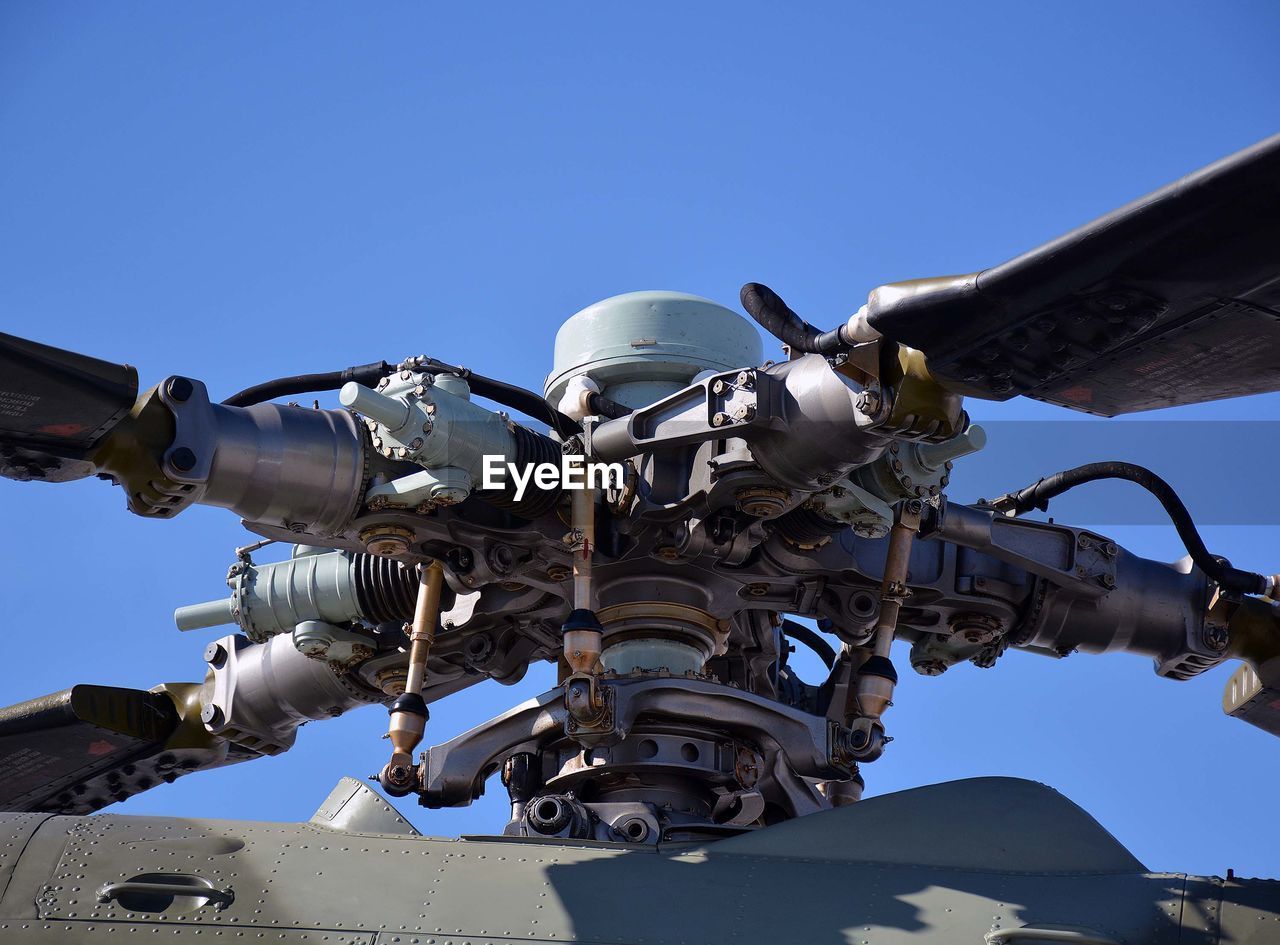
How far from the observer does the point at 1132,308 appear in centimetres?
801

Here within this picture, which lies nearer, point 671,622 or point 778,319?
point 778,319

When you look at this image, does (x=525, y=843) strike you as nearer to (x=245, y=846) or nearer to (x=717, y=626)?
(x=245, y=846)

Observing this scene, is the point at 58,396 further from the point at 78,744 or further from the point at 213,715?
the point at 213,715

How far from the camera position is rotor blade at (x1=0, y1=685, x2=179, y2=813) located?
1204 cm

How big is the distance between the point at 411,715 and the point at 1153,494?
16.2 feet

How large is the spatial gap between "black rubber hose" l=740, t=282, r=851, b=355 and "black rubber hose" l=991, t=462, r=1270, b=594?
10.2 feet

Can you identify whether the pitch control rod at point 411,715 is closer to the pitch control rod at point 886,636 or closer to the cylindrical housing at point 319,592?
the cylindrical housing at point 319,592

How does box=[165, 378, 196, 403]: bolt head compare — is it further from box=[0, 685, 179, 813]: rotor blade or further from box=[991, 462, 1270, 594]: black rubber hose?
box=[991, 462, 1270, 594]: black rubber hose

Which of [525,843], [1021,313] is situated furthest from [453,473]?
[1021,313]

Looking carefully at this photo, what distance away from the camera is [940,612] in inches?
488

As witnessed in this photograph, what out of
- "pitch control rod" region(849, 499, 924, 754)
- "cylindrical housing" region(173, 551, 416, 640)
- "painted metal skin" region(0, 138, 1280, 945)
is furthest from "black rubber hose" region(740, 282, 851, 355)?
"cylindrical housing" region(173, 551, 416, 640)

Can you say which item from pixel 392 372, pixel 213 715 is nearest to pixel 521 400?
pixel 392 372

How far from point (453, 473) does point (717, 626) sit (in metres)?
2.49

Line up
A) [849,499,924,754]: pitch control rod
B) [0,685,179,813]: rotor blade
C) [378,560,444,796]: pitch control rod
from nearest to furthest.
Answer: [378,560,444,796]: pitch control rod
[849,499,924,754]: pitch control rod
[0,685,179,813]: rotor blade
